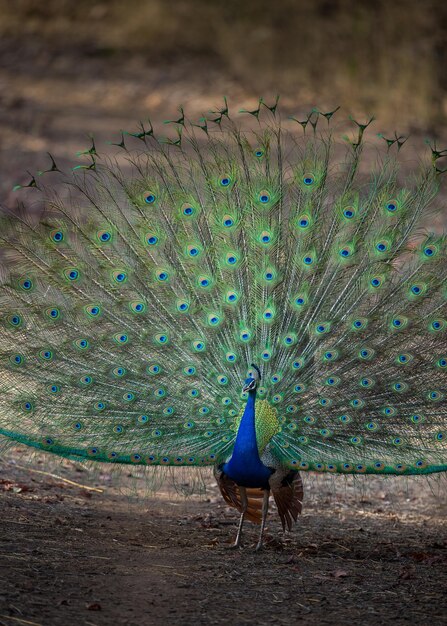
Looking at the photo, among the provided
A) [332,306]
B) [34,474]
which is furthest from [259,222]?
[34,474]

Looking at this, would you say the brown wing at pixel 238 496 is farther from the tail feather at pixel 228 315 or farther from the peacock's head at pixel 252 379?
the peacock's head at pixel 252 379

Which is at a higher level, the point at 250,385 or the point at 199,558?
the point at 250,385

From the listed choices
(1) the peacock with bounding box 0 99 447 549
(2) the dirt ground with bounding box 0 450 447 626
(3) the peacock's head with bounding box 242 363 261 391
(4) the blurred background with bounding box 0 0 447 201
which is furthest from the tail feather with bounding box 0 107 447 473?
(4) the blurred background with bounding box 0 0 447 201

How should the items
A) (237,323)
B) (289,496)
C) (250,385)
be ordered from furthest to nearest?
(237,323)
(289,496)
(250,385)

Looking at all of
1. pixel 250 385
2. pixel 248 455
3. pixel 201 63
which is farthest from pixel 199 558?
pixel 201 63

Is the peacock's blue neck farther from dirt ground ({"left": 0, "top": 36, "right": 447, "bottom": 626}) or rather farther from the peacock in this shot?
dirt ground ({"left": 0, "top": 36, "right": 447, "bottom": 626})

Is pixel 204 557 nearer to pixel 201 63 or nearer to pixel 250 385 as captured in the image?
pixel 250 385

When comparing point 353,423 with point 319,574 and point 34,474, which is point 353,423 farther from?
point 34,474
